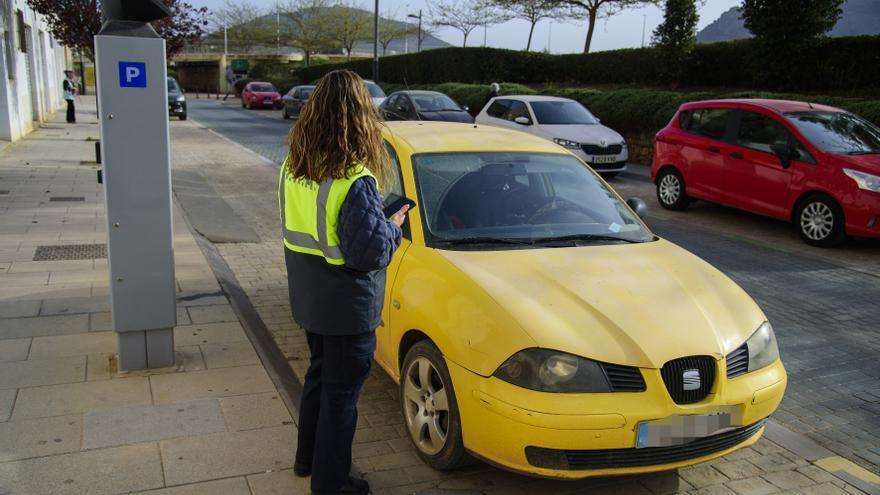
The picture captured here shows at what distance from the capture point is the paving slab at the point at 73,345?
4.70m

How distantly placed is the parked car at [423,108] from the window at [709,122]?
310 inches

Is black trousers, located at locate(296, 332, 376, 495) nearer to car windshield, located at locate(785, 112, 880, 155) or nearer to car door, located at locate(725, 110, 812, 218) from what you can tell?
car door, located at locate(725, 110, 812, 218)

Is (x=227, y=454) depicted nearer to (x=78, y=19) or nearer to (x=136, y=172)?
(x=136, y=172)

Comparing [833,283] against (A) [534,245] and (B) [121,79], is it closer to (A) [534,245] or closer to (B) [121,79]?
(A) [534,245]

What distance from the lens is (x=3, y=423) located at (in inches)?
147

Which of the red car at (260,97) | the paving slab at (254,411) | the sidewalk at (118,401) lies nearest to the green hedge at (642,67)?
the red car at (260,97)

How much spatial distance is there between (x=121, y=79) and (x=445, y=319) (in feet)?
7.63

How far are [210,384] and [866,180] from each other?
25.9 feet

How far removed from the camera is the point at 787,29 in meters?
17.6

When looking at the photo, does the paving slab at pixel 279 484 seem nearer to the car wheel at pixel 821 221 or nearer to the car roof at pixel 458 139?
the car roof at pixel 458 139

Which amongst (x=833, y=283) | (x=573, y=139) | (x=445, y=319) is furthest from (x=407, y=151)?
(x=573, y=139)

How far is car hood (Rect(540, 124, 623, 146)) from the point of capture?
46.9ft

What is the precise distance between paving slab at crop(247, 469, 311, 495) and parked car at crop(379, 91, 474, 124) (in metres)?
15.2

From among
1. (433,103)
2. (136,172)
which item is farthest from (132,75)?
(433,103)
